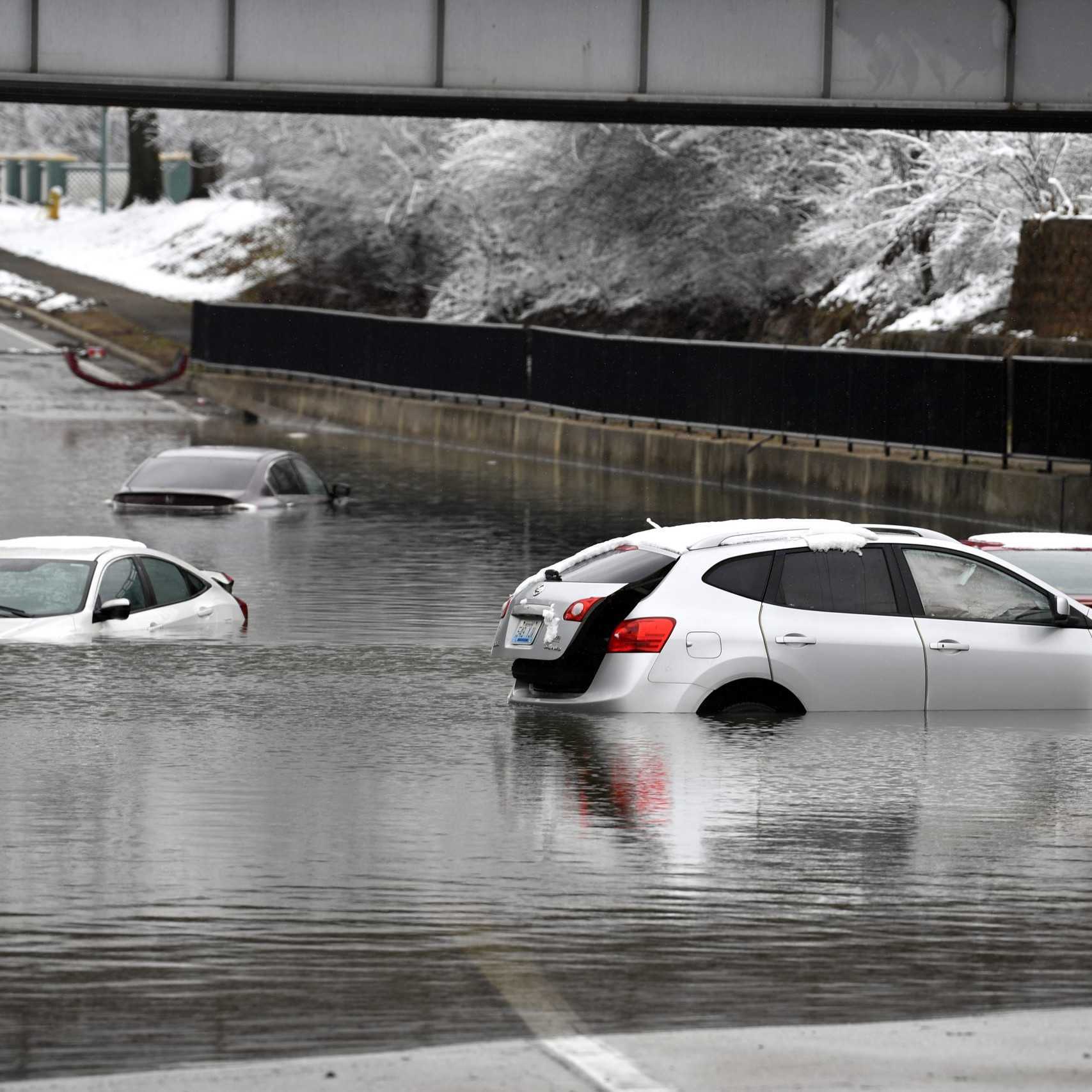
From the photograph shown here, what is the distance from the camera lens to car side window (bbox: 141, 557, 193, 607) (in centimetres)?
1772

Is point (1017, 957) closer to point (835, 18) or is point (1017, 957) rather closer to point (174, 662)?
point (174, 662)

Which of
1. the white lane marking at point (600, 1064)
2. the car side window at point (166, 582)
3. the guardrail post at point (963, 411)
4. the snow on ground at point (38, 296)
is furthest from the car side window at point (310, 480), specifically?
the snow on ground at point (38, 296)

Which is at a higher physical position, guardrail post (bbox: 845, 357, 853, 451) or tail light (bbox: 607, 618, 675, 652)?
guardrail post (bbox: 845, 357, 853, 451)

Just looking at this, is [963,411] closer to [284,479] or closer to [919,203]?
[284,479]

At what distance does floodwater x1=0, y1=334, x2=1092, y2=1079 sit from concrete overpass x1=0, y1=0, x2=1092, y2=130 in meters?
9.77

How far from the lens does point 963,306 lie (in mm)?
50438

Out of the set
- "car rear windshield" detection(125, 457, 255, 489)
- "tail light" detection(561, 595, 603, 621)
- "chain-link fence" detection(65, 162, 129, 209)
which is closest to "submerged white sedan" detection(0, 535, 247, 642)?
"tail light" detection(561, 595, 603, 621)

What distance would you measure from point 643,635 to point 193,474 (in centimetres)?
1783

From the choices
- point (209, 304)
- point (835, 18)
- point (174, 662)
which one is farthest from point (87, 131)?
point (174, 662)

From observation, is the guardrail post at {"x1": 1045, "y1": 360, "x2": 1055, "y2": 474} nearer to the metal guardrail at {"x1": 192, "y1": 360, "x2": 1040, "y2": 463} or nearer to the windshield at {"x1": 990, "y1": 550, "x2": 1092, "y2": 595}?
the metal guardrail at {"x1": 192, "y1": 360, "x2": 1040, "y2": 463}

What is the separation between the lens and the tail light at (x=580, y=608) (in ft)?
45.1

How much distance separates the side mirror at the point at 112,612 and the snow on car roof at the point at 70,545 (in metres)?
0.51

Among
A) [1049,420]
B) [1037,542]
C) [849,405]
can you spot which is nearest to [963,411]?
[1049,420]

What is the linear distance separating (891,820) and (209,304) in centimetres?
4690
